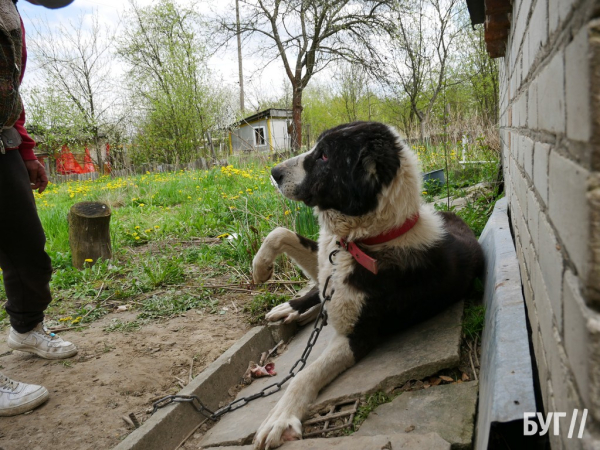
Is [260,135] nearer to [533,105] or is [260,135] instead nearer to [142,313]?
[142,313]

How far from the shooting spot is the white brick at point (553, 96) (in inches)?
33.2

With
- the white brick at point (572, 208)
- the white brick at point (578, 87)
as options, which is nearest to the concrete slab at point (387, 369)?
the white brick at point (572, 208)

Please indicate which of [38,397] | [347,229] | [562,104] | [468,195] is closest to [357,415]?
[347,229]

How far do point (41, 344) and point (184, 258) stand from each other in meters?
2.18

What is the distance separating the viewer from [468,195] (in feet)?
18.2

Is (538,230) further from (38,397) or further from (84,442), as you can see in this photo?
(38,397)

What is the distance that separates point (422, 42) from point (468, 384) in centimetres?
1737

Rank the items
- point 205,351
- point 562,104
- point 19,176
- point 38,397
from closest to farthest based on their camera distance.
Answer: point 562,104 → point 38,397 → point 19,176 → point 205,351

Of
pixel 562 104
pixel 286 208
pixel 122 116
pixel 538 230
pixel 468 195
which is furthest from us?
pixel 122 116

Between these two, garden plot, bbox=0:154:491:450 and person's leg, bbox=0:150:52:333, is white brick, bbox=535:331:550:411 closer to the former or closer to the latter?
garden plot, bbox=0:154:491:450

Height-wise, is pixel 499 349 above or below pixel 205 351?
above

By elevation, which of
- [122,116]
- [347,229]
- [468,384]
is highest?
[122,116]

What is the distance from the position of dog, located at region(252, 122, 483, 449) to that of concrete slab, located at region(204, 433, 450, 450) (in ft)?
1.21

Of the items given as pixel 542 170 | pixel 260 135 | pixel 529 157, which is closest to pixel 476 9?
pixel 260 135
